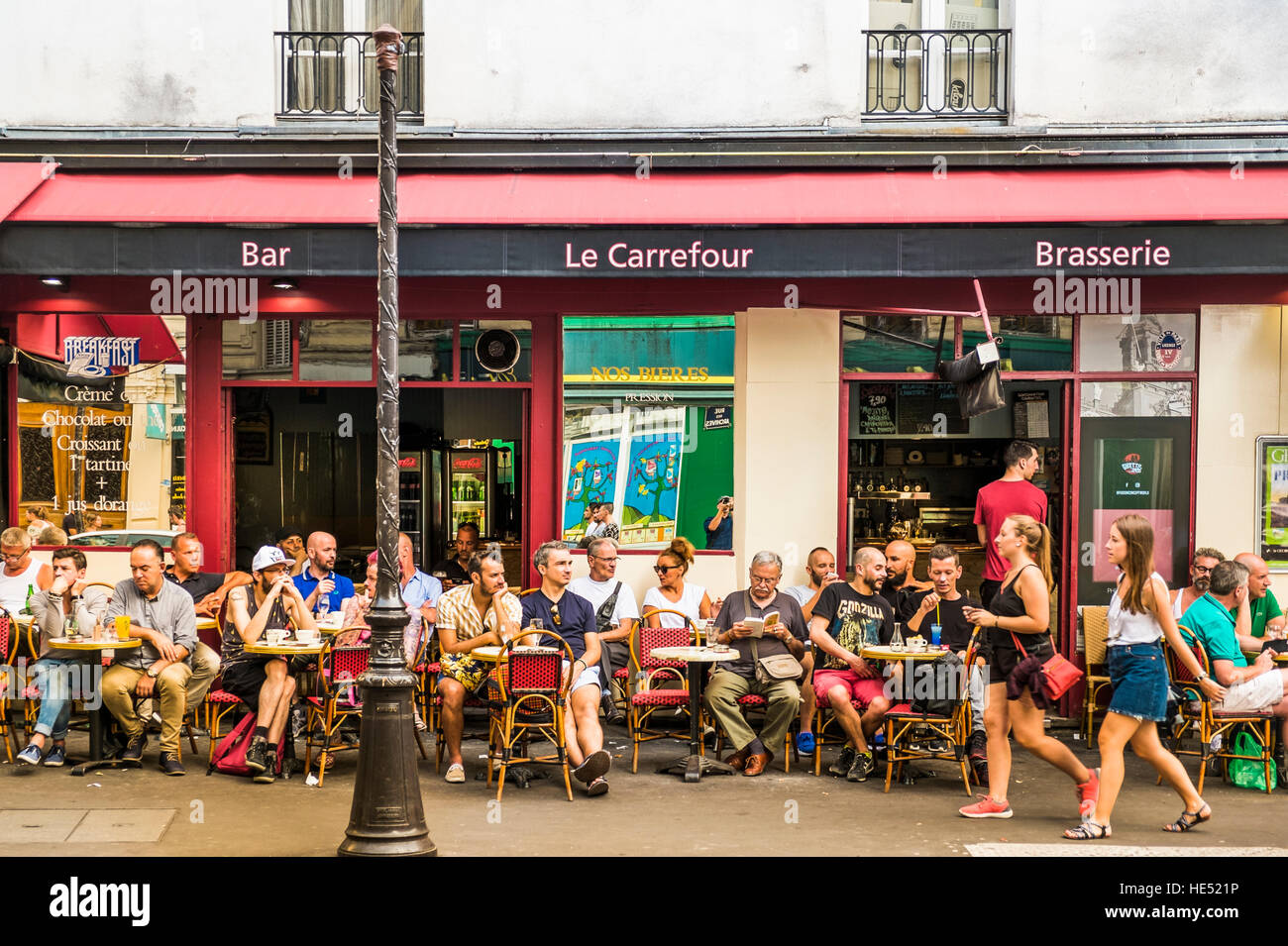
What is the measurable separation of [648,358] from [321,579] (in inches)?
128

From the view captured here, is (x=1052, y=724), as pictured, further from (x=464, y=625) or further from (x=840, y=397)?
(x=464, y=625)

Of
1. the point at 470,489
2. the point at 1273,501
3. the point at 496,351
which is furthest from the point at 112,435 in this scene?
the point at 1273,501

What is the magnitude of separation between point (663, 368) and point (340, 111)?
3.44 m

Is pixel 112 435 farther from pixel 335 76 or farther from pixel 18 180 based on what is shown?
pixel 335 76

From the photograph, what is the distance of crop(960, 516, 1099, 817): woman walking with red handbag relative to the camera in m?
7.71

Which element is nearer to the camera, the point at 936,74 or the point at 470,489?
the point at 936,74

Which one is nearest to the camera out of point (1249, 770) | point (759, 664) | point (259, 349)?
point (1249, 770)

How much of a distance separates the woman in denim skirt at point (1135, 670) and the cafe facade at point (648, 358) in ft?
10.6

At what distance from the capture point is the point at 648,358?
36.9ft

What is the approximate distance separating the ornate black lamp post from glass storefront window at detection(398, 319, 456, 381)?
4172 millimetres

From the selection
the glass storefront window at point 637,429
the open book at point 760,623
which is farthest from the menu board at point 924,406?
the open book at point 760,623

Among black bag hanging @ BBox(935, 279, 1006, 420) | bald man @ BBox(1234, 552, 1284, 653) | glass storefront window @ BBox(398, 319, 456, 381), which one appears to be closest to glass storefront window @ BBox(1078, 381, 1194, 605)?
black bag hanging @ BBox(935, 279, 1006, 420)

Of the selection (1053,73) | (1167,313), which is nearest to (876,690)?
(1167,313)

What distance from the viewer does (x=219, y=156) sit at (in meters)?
11.0
